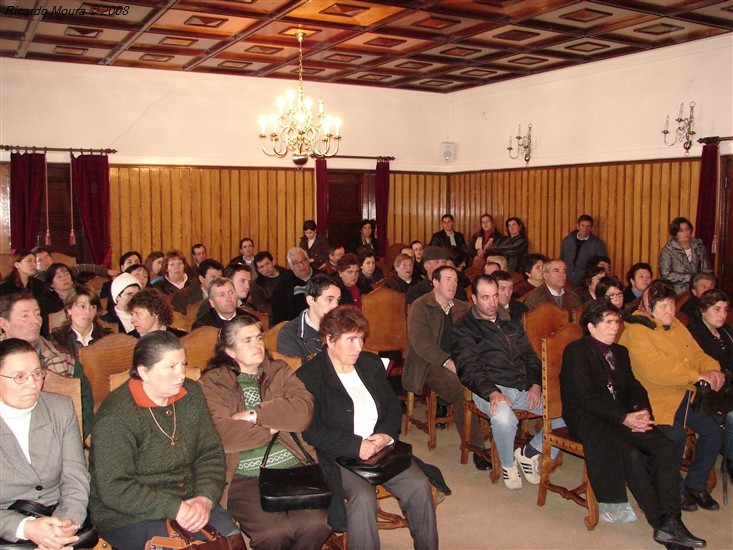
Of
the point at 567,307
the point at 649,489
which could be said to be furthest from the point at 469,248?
the point at 649,489

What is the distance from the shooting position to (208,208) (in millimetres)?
11914

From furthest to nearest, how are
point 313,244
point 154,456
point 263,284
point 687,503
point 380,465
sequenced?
point 313,244
point 263,284
point 687,503
point 380,465
point 154,456

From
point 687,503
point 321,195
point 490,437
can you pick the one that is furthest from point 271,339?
point 321,195

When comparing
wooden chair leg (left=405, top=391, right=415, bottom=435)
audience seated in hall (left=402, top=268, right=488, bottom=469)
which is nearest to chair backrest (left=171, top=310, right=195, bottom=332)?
audience seated in hall (left=402, top=268, right=488, bottom=469)

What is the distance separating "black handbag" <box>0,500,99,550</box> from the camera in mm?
2898

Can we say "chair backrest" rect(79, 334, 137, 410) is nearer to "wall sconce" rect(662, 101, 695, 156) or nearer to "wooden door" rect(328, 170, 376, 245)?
"wall sconce" rect(662, 101, 695, 156)

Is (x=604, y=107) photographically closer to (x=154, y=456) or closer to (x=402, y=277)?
(x=402, y=277)

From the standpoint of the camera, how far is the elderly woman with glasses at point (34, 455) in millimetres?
2934

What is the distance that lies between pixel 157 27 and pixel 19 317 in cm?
542

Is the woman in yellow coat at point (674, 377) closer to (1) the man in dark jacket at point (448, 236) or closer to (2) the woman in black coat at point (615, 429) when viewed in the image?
(2) the woman in black coat at point (615, 429)

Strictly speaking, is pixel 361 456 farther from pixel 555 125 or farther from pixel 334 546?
pixel 555 125

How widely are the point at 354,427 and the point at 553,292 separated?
3483 mm

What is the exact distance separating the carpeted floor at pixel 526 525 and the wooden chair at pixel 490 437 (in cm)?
15

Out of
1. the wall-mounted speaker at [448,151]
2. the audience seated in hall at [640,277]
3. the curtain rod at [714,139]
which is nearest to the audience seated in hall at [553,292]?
the audience seated in hall at [640,277]
